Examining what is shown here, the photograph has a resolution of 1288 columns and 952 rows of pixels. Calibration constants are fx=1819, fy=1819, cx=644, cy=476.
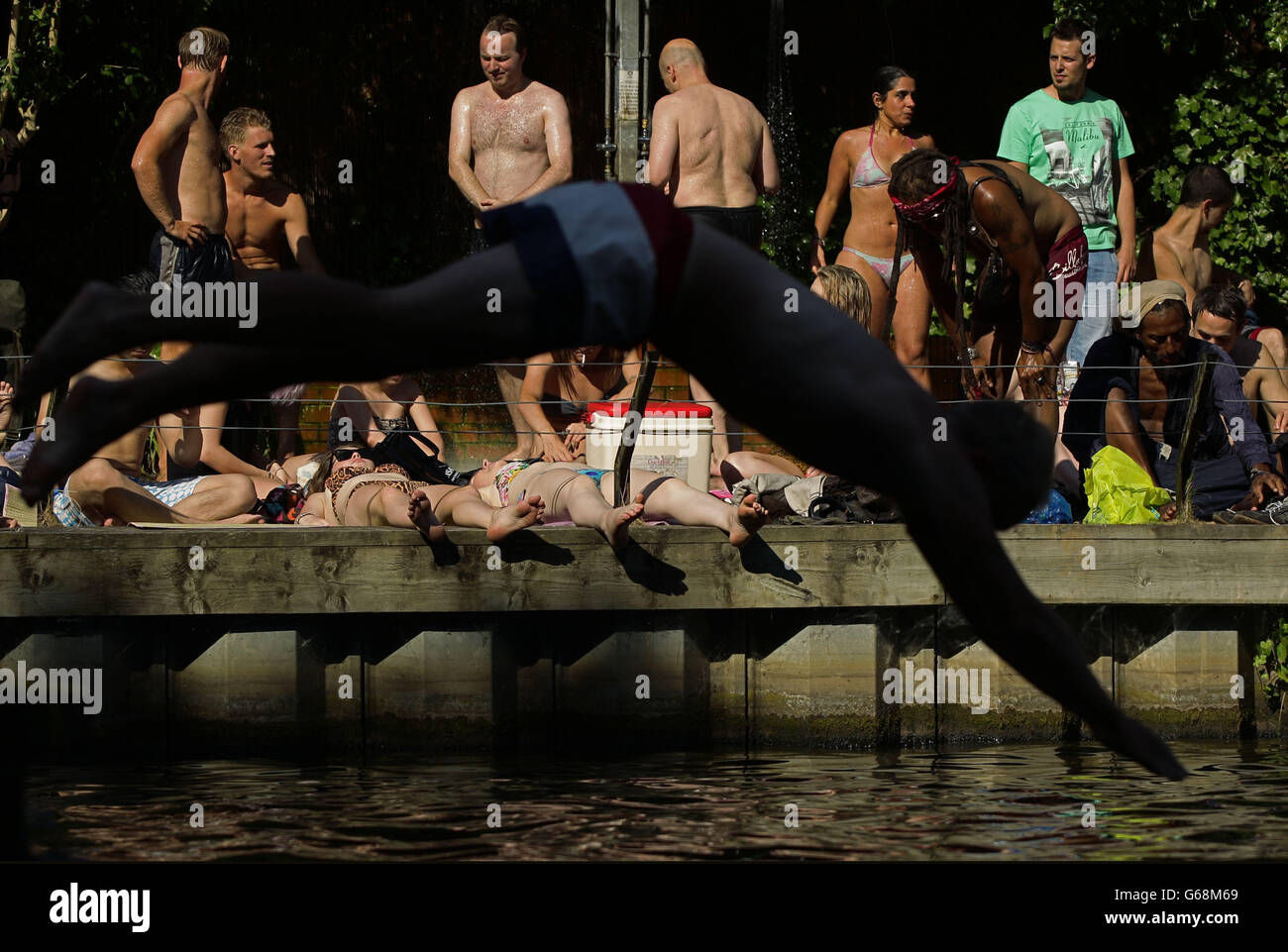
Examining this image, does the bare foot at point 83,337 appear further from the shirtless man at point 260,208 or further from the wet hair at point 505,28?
the wet hair at point 505,28

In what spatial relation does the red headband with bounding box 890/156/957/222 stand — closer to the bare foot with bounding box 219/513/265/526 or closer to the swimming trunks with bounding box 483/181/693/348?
the bare foot with bounding box 219/513/265/526

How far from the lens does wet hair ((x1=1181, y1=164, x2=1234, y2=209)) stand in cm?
1039

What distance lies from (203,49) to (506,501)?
2974 mm

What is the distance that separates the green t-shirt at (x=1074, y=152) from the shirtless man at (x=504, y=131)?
259 centimetres


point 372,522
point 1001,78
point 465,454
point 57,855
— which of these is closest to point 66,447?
point 57,855

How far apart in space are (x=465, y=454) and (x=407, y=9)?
12.9ft

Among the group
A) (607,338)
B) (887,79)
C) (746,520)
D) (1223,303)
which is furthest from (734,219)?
(607,338)

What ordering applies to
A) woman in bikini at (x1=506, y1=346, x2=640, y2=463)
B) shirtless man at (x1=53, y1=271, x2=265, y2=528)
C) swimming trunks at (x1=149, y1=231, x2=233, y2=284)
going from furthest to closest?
1. woman in bikini at (x1=506, y1=346, x2=640, y2=463)
2. swimming trunks at (x1=149, y1=231, x2=233, y2=284)
3. shirtless man at (x1=53, y1=271, x2=265, y2=528)

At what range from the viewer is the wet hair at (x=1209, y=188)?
409 inches

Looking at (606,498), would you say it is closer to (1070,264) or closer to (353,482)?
(353,482)

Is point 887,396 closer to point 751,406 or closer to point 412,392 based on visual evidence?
point 751,406

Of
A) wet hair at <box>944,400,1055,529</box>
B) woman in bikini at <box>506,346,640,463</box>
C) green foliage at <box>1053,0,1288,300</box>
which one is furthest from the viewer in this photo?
green foliage at <box>1053,0,1288,300</box>

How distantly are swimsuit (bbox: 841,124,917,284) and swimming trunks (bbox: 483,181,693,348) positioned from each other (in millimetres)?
6309

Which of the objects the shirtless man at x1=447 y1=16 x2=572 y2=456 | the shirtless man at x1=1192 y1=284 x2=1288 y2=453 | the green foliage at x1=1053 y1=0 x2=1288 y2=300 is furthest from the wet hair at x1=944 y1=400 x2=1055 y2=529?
the green foliage at x1=1053 y1=0 x2=1288 y2=300
